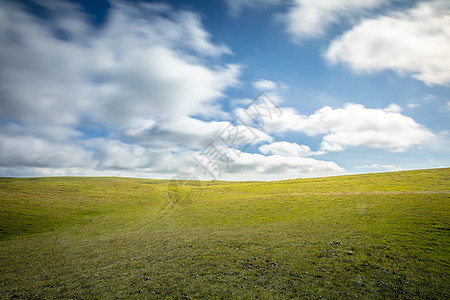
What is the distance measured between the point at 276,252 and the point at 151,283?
29.5 ft

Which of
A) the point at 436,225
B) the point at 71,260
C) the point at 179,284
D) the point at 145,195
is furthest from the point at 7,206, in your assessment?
the point at 436,225

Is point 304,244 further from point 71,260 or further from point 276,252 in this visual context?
point 71,260

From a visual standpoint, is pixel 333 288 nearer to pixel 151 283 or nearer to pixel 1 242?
pixel 151 283

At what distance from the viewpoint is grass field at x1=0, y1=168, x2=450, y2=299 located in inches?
458

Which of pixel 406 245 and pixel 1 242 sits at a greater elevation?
pixel 406 245

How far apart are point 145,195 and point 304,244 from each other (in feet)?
160

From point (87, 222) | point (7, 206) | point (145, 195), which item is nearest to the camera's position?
point (87, 222)

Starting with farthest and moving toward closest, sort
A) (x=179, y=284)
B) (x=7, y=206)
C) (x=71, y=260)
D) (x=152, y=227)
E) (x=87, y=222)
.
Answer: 1. (x=7, y=206)
2. (x=87, y=222)
3. (x=152, y=227)
4. (x=71, y=260)
5. (x=179, y=284)

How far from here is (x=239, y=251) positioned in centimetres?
1770

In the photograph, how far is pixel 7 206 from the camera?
134 feet

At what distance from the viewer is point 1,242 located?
84.1 feet

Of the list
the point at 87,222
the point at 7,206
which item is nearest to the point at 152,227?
the point at 87,222

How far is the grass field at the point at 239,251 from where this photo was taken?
11641 mm

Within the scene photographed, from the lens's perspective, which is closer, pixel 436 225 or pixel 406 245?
pixel 406 245
